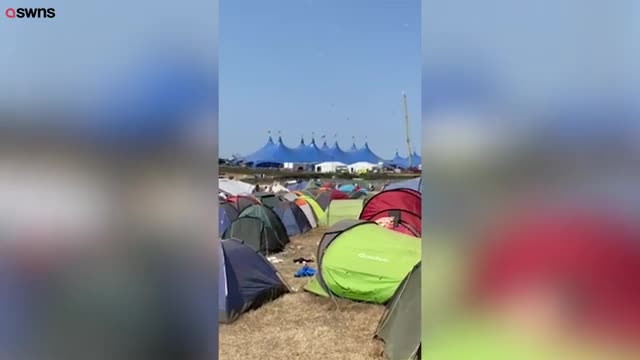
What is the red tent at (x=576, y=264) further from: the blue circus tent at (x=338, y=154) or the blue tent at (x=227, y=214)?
the blue circus tent at (x=338, y=154)

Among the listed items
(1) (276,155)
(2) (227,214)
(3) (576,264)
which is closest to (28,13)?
(3) (576,264)

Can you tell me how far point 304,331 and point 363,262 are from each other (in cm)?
119

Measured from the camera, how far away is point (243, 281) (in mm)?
5816

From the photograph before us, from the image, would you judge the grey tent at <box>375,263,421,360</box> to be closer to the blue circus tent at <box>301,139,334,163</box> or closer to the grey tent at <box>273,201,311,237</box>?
the grey tent at <box>273,201,311,237</box>

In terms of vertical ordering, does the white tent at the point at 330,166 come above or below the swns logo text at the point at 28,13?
below

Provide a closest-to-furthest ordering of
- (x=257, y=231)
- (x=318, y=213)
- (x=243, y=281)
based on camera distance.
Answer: (x=243, y=281), (x=257, y=231), (x=318, y=213)

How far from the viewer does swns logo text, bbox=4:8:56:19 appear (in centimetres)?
123

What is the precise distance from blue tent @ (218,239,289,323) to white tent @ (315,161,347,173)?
79.3 ft

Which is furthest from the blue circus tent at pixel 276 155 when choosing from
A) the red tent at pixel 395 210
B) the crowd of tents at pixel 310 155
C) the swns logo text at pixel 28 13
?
the swns logo text at pixel 28 13

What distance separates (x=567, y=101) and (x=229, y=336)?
450 cm

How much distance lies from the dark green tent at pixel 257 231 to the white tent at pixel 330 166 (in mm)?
20240

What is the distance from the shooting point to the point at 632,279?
115 cm

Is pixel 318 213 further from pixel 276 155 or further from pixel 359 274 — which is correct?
pixel 276 155

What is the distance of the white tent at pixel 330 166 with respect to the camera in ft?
101
